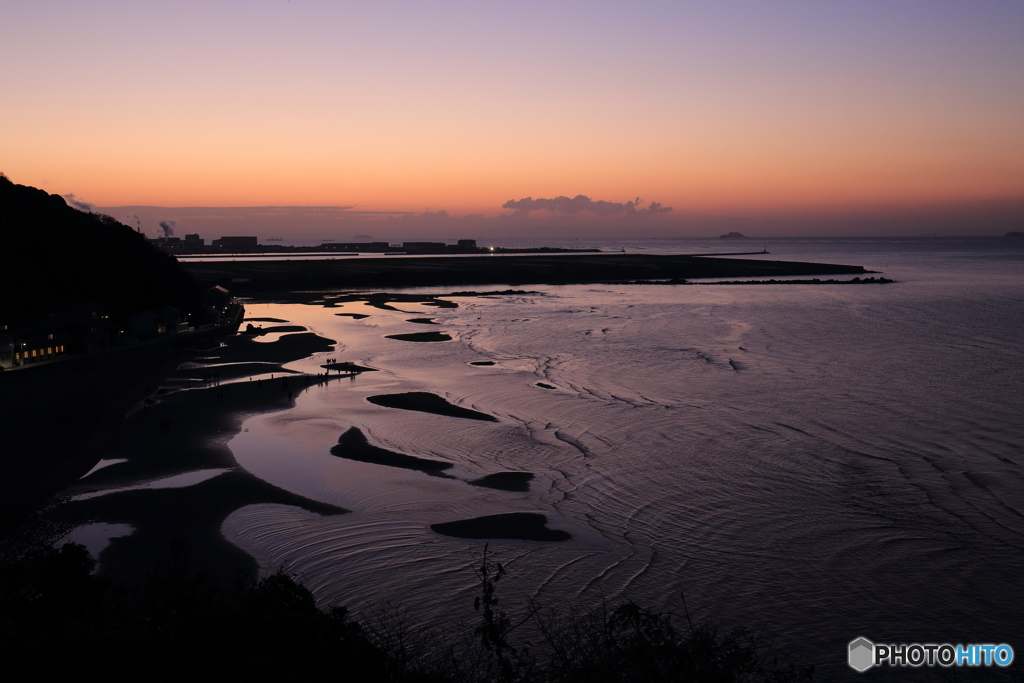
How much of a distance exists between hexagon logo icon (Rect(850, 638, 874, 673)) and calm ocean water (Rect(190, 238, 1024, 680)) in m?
0.29

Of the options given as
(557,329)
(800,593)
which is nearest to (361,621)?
(800,593)

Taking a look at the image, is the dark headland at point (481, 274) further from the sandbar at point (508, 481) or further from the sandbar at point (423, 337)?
the sandbar at point (508, 481)

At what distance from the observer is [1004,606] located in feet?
54.2

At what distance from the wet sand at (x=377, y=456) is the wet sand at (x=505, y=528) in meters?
4.47

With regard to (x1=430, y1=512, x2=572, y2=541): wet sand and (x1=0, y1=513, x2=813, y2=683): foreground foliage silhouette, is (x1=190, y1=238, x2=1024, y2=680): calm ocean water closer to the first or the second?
(x1=430, y1=512, x2=572, y2=541): wet sand

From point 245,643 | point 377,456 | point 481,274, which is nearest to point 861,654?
point 245,643

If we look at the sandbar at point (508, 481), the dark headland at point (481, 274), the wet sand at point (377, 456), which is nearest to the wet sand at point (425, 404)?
the wet sand at point (377, 456)

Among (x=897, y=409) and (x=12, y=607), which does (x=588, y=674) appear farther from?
A: (x=897, y=409)

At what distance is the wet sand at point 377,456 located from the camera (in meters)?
26.7

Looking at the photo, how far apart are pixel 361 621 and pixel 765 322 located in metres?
70.3

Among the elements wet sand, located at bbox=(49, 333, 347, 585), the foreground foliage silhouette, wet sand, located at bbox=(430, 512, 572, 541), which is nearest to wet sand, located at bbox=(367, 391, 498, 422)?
wet sand, located at bbox=(49, 333, 347, 585)

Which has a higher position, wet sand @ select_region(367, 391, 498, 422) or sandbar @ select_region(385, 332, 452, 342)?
sandbar @ select_region(385, 332, 452, 342)

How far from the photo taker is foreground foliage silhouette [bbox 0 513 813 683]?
9.97 metres

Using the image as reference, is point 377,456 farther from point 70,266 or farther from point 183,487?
point 70,266
